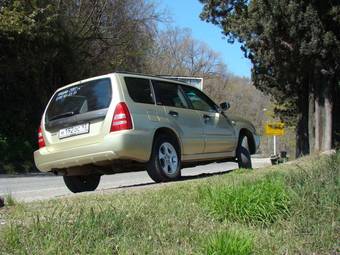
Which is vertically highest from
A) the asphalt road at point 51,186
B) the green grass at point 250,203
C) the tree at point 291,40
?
the tree at point 291,40

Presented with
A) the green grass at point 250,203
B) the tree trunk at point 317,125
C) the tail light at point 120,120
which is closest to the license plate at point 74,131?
the tail light at point 120,120

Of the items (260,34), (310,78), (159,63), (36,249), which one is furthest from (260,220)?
(159,63)

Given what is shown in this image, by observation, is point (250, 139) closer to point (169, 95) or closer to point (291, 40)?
point (169, 95)

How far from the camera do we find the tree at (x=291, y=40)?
1808cm

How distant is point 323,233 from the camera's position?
17.4ft

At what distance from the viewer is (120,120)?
29.5 feet

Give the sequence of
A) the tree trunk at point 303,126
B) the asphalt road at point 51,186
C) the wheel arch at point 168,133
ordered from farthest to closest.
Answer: the tree trunk at point 303,126 → the asphalt road at point 51,186 → the wheel arch at point 168,133

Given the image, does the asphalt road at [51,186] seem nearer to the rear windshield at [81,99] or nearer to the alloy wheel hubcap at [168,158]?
the alloy wheel hubcap at [168,158]

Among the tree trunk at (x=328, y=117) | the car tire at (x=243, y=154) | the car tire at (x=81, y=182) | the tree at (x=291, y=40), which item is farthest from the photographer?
the tree trunk at (x=328, y=117)

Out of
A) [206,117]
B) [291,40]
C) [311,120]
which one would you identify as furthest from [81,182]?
[311,120]

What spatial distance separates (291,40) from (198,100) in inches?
337

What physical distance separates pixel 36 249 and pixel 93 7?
28.7 meters

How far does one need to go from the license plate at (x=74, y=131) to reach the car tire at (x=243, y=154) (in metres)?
3.90

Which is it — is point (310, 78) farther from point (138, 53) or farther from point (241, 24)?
point (138, 53)
